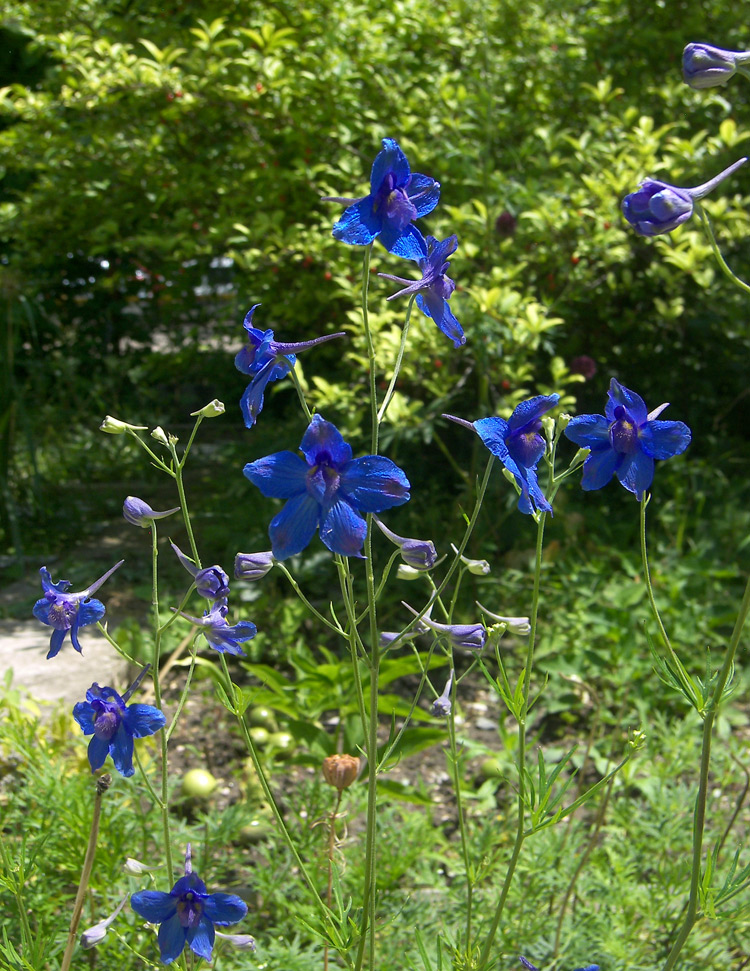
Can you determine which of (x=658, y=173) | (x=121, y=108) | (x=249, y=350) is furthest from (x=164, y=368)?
(x=249, y=350)

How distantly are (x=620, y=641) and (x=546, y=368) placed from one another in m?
1.66

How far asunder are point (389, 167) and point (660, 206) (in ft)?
1.04

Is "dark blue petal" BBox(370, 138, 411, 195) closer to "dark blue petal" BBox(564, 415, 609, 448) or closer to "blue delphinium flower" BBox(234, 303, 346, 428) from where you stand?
"blue delphinium flower" BBox(234, 303, 346, 428)

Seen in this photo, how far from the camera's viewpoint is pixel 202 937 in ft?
4.01

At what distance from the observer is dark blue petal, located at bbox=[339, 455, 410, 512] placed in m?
0.95

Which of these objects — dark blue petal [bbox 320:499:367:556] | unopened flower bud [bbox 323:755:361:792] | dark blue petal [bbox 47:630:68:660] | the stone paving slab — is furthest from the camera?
the stone paving slab

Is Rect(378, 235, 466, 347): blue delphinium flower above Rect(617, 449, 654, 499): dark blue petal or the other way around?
above

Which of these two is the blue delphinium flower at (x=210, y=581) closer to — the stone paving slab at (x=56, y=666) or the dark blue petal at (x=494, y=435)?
the dark blue petal at (x=494, y=435)

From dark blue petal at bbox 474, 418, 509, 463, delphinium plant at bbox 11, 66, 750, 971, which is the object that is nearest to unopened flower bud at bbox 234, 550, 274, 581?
delphinium plant at bbox 11, 66, 750, 971

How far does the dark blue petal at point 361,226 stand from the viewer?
1.05 m

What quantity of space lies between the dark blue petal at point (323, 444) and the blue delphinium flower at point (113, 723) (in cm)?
47

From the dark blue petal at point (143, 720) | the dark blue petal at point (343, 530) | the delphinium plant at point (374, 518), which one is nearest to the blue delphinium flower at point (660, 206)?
the delphinium plant at point (374, 518)

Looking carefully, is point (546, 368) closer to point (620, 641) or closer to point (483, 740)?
point (620, 641)

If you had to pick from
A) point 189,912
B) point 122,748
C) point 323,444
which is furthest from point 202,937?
point 323,444
